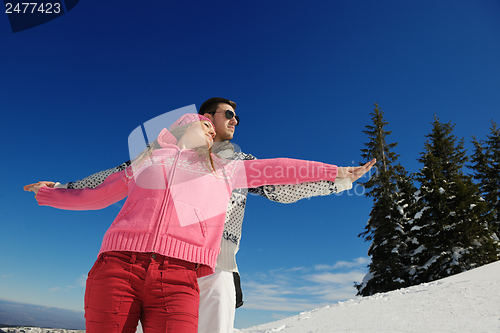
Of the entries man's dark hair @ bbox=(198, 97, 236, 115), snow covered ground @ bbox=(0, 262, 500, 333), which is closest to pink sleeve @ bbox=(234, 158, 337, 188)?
man's dark hair @ bbox=(198, 97, 236, 115)

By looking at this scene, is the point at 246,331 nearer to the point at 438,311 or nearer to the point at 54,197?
the point at 438,311

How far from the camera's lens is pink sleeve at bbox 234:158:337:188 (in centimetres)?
200

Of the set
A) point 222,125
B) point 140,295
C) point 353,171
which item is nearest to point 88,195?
point 140,295

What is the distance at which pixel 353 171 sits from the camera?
2.00 m

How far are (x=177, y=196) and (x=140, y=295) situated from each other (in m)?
0.55

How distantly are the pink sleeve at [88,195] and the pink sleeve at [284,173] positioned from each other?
0.86 meters

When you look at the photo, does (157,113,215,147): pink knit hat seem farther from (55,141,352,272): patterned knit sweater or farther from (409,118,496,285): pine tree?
(409,118,496,285): pine tree

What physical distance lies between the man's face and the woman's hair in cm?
49

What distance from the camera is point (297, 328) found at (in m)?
4.39

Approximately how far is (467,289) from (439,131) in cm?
1976

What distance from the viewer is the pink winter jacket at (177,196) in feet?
5.37

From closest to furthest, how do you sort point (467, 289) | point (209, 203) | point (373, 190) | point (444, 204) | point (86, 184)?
point (209, 203) → point (86, 184) → point (467, 289) → point (444, 204) → point (373, 190)

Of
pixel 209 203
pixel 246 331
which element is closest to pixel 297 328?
pixel 246 331

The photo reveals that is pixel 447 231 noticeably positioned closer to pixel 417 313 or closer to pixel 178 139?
pixel 417 313
